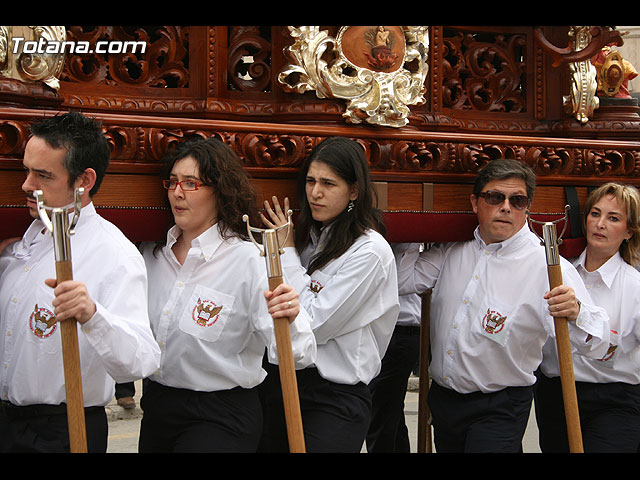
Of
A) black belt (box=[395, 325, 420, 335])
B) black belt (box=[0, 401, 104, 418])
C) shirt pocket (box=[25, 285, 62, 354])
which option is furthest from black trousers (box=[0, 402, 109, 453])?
black belt (box=[395, 325, 420, 335])

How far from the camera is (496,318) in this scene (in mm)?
3639

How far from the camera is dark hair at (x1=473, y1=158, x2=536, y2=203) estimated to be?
11.9ft

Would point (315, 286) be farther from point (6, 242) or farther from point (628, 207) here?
point (628, 207)

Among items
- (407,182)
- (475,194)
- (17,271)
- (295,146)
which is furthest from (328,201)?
(17,271)

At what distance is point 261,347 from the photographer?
10.4ft

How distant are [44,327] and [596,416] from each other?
2446 millimetres

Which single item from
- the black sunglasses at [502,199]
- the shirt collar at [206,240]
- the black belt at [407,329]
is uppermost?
the black sunglasses at [502,199]

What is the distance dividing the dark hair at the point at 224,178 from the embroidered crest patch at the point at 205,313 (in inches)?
10.3

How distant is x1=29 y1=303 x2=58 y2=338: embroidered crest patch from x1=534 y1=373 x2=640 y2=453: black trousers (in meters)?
2.32

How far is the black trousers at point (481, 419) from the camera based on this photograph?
3531 millimetres

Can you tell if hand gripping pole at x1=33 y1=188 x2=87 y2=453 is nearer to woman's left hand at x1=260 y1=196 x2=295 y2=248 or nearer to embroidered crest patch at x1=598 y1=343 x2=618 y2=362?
woman's left hand at x1=260 y1=196 x2=295 y2=248

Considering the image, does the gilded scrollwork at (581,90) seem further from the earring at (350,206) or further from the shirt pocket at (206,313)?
the shirt pocket at (206,313)

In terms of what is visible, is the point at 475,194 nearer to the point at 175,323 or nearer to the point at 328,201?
the point at 328,201

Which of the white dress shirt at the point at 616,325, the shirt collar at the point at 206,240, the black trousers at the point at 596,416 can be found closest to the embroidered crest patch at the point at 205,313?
the shirt collar at the point at 206,240
